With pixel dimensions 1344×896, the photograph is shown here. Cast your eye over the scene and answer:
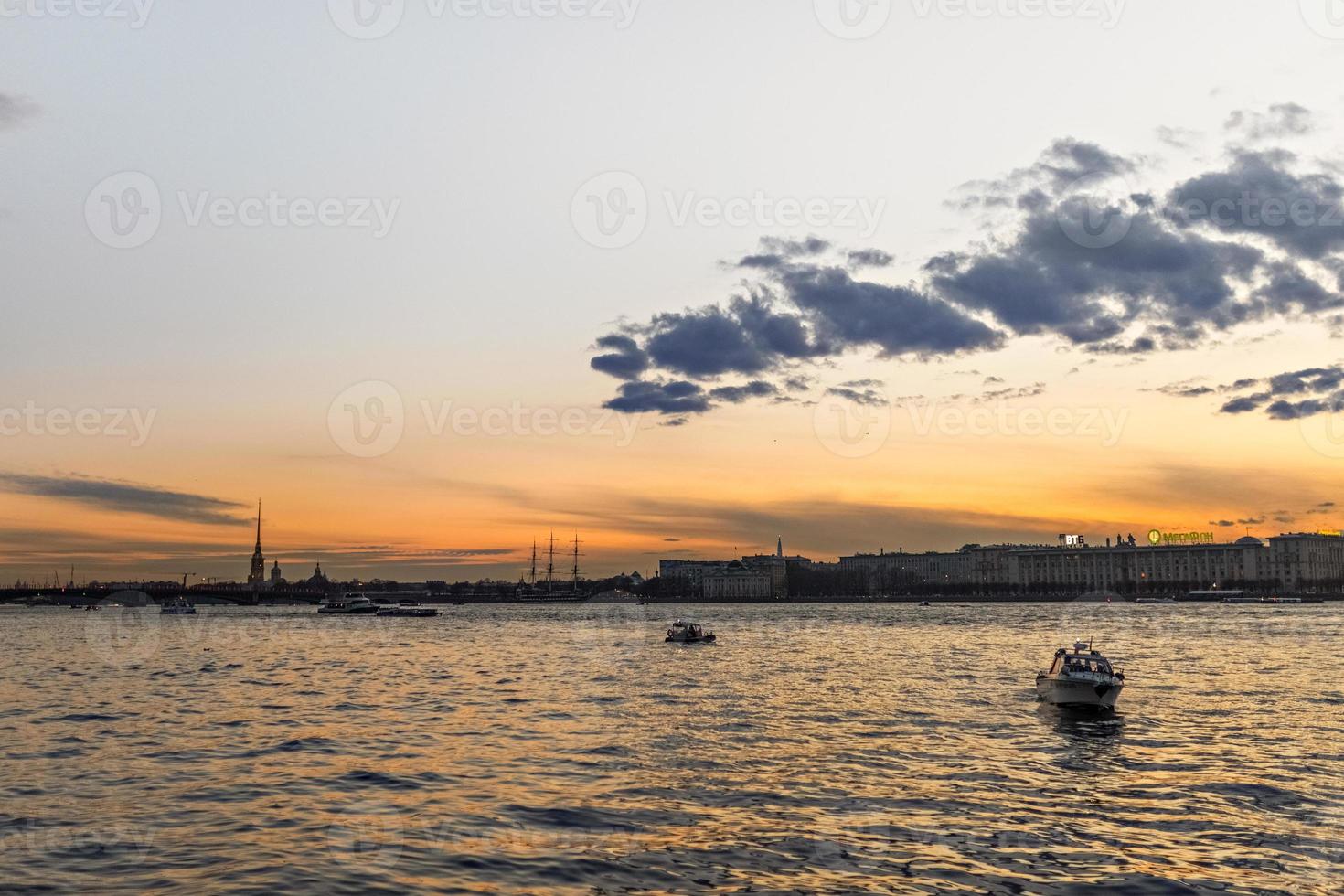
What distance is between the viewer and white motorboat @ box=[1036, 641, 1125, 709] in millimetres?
54094

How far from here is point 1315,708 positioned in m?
55.0

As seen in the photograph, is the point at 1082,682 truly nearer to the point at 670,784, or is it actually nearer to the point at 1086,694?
the point at 1086,694

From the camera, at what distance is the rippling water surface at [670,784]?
983 inches

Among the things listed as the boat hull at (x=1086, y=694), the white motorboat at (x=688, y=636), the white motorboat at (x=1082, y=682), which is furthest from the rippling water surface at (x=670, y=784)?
the white motorboat at (x=688, y=636)

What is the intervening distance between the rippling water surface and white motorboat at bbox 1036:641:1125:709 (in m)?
1.62

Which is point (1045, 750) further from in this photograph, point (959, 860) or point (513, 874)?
point (513, 874)

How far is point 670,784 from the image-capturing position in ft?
115

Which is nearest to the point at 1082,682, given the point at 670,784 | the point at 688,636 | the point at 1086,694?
the point at 1086,694

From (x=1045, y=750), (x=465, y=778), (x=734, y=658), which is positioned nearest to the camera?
(x=465, y=778)

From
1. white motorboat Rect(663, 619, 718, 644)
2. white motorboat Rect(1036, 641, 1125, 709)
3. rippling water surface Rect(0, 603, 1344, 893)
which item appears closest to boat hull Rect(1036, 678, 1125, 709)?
white motorboat Rect(1036, 641, 1125, 709)

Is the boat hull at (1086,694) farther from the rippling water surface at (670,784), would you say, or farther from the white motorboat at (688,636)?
the white motorboat at (688,636)

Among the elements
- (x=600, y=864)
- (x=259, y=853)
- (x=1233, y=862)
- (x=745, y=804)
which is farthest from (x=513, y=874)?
(x=1233, y=862)

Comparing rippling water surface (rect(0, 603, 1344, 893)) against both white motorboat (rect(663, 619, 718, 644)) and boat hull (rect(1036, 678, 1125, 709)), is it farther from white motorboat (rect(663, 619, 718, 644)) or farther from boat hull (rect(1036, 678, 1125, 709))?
white motorboat (rect(663, 619, 718, 644))

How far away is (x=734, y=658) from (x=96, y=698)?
163ft
